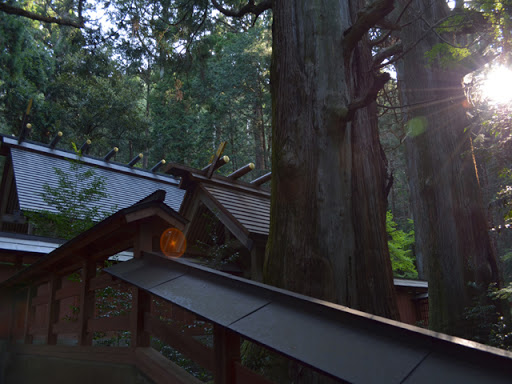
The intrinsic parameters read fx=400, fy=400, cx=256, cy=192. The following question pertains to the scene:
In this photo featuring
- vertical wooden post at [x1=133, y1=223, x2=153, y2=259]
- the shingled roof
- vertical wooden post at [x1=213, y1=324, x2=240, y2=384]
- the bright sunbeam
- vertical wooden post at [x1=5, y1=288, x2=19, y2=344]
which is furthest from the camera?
the shingled roof

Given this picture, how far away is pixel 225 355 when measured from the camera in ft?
7.79

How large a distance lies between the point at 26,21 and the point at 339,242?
989 inches

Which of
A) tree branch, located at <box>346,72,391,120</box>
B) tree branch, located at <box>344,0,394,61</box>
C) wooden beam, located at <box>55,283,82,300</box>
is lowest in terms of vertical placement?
wooden beam, located at <box>55,283,82,300</box>

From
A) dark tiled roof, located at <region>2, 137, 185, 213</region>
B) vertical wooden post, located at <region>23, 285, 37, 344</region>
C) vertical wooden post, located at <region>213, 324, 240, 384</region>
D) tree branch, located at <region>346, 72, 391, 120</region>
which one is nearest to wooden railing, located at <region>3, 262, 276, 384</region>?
vertical wooden post, located at <region>213, 324, 240, 384</region>

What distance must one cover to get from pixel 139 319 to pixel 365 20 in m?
3.54

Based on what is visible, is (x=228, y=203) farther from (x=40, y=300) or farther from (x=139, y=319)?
(x=139, y=319)

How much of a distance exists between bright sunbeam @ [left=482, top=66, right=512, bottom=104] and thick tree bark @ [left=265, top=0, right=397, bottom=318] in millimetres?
2526

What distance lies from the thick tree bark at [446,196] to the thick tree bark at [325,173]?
285cm

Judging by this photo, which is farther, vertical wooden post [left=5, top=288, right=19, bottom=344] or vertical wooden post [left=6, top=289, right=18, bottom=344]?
vertical wooden post [left=5, top=288, right=19, bottom=344]

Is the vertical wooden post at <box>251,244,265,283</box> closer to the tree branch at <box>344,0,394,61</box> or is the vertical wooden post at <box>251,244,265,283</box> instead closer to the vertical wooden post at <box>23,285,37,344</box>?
the vertical wooden post at <box>23,285,37,344</box>

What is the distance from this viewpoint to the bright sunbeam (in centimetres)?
580

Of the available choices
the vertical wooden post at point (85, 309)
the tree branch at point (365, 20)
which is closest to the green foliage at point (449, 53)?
the tree branch at point (365, 20)

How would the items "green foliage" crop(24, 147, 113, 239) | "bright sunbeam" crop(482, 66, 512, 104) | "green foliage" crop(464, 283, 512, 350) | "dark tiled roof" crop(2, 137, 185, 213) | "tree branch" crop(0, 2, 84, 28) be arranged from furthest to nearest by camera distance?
"dark tiled roof" crop(2, 137, 185, 213) < "green foliage" crop(24, 147, 113, 239) < "tree branch" crop(0, 2, 84, 28) < "green foliage" crop(464, 283, 512, 350) < "bright sunbeam" crop(482, 66, 512, 104)

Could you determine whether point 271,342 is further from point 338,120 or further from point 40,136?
point 40,136
